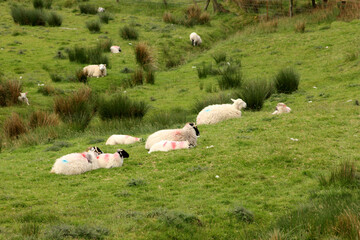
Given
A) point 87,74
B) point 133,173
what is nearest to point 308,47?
point 87,74

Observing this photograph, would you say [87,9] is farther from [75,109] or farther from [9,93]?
[75,109]

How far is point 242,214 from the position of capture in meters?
6.05

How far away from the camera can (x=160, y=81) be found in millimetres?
19828

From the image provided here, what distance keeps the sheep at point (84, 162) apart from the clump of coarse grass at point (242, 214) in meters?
2.88

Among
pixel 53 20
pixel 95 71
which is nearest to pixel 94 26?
pixel 53 20

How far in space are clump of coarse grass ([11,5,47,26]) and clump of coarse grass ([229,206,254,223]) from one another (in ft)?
81.8

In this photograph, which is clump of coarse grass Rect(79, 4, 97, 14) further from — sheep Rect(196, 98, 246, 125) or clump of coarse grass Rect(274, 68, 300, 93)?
sheep Rect(196, 98, 246, 125)

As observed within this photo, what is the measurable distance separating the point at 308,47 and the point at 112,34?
430 inches

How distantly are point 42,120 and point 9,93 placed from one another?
3.10 meters

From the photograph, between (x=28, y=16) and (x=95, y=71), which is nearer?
(x=95, y=71)

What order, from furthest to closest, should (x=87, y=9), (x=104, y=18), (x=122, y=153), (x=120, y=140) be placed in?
(x=87, y=9)
(x=104, y=18)
(x=120, y=140)
(x=122, y=153)

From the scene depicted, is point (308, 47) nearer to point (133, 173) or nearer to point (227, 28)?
point (227, 28)

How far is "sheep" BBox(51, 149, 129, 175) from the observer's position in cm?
804

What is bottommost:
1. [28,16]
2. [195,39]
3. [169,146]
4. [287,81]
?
[195,39]
